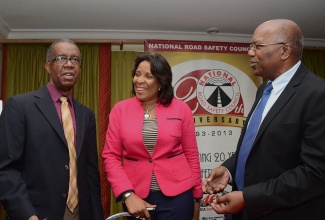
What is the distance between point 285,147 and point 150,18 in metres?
2.96

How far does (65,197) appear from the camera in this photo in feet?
5.49

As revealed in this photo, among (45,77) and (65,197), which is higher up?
(45,77)

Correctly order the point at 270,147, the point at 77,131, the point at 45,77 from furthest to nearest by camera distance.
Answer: the point at 45,77, the point at 77,131, the point at 270,147

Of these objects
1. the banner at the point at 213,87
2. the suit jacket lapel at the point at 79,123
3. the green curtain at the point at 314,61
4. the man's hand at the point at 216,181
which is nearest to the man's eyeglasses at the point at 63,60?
the suit jacket lapel at the point at 79,123

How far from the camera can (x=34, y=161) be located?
1640 millimetres

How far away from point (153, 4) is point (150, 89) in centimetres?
181

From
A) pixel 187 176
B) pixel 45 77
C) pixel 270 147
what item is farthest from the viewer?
pixel 45 77

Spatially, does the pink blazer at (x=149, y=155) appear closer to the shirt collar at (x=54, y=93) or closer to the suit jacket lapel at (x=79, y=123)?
the suit jacket lapel at (x=79, y=123)

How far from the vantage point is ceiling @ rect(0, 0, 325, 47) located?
3523mm

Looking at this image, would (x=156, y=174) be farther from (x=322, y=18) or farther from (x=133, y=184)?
(x=322, y=18)

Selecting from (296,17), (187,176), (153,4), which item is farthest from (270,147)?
(296,17)

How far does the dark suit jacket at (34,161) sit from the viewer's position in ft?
4.93

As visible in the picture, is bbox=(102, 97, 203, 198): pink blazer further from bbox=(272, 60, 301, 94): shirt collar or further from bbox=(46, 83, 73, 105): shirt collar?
bbox=(272, 60, 301, 94): shirt collar

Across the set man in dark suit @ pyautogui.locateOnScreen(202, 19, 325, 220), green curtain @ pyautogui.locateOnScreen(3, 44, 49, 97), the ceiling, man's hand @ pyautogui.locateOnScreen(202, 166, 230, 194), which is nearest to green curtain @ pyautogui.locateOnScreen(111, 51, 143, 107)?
the ceiling
